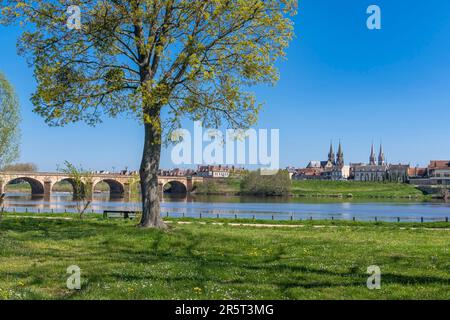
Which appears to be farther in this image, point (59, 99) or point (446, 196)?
point (446, 196)

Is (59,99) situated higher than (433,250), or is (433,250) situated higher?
(59,99)

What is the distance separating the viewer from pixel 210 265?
41.5ft

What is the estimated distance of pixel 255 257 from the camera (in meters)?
14.3

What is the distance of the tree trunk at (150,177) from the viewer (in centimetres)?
2123

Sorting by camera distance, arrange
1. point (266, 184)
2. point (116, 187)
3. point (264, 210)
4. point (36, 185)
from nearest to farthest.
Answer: point (264, 210) < point (36, 185) < point (266, 184) < point (116, 187)

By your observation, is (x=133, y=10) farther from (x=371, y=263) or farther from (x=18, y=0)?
(x=371, y=263)

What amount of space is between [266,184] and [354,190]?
3791 centimetres

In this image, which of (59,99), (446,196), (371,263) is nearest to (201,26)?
(59,99)

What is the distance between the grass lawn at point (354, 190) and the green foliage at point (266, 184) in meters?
8.93

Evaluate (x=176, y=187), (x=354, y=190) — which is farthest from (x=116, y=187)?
(x=354, y=190)

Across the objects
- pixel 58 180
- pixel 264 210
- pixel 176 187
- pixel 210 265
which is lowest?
pixel 264 210

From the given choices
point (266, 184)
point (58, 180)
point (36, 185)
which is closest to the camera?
point (36, 185)

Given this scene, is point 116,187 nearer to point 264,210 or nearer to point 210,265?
point 264,210
